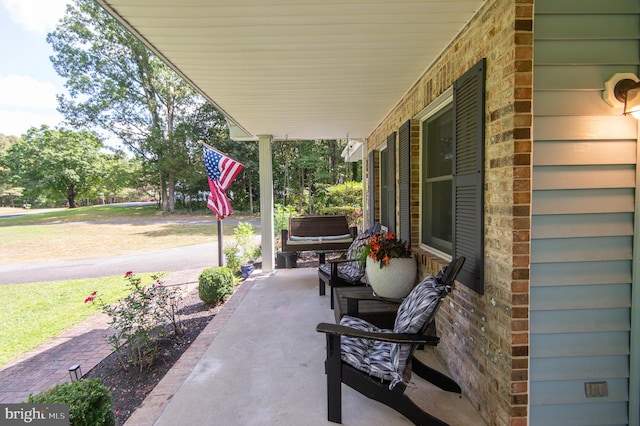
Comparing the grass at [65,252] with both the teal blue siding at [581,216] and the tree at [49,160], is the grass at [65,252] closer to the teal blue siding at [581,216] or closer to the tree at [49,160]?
the tree at [49,160]

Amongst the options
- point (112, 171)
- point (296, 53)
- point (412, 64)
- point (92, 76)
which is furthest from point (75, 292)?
point (112, 171)

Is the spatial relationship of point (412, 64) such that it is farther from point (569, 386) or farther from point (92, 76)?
point (92, 76)

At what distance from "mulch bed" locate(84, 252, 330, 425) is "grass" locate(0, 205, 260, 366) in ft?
4.66

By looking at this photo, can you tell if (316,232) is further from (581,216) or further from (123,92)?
(123,92)

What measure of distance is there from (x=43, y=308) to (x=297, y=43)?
5.60 meters

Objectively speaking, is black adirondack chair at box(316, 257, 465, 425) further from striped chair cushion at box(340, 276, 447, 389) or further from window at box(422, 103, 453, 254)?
window at box(422, 103, 453, 254)

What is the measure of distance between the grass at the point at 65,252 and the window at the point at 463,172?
4.60 m

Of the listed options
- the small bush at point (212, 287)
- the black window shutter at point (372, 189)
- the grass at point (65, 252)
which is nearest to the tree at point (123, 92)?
the grass at point (65, 252)

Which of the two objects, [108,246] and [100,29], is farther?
[100,29]

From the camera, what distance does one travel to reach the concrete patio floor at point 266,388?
1.97 metres

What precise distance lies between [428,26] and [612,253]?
1726 millimetres

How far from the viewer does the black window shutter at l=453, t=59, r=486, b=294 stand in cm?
191

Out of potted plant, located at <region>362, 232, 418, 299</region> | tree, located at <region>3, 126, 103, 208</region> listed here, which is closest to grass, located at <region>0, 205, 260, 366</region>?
tree, located at <region>3, 126, 103, 208</region>

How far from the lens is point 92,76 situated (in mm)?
18703
